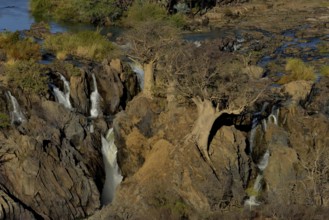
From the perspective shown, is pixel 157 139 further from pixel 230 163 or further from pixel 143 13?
pixel 143 13

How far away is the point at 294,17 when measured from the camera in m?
72.4

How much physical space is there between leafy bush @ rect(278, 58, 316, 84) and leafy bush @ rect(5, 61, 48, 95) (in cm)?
1847

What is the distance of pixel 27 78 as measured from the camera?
110 ft

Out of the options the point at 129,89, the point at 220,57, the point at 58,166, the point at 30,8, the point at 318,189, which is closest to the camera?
the point at 318,189

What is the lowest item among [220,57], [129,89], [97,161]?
[97,161]

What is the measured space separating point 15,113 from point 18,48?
1050cm

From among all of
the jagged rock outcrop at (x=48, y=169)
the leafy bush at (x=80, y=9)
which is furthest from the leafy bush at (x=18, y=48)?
the leafy bush at (x=80, y=9)

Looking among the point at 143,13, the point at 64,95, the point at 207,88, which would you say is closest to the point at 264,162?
the point at 207,88

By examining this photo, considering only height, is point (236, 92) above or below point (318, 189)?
above

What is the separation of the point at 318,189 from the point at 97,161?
42.3 feet

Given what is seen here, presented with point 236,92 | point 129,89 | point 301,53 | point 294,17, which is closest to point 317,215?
point 236,92

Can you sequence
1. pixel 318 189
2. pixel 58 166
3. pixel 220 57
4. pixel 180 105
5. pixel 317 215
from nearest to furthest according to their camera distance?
pixel 317 215, pixel 318 189, pixel 58 166, pixel 180 105, pixel 220 57

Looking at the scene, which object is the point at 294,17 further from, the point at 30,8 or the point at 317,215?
the point at 317,215

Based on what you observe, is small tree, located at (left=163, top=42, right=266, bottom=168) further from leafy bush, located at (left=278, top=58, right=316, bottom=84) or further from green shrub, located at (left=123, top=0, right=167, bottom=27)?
green shrub, located at (left=123, top=0, right=167, bottom=27)
